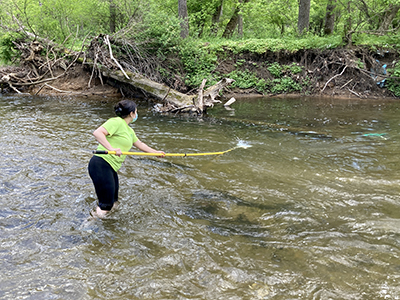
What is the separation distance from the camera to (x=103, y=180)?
155 inches

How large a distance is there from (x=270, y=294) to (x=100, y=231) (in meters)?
2.26

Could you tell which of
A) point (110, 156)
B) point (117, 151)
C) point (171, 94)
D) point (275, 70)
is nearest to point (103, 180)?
point (110, 156)

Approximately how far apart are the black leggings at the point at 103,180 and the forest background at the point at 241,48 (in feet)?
35.8

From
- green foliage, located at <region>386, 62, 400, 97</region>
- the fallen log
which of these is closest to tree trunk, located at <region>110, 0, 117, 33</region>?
the fallen log

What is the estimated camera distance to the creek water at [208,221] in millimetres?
3004

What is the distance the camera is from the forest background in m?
14.7

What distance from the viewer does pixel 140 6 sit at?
14648 millimetres

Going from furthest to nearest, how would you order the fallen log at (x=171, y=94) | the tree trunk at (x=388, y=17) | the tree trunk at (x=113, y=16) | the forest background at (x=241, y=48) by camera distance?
the tree trunk at (x=113, y=16) → the tree trunk at (x=388, y=17) → the forest background at (x=241, y=48) → the fallen log at (x=171, y=94)

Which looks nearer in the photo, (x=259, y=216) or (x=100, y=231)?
(x=100, y=231)

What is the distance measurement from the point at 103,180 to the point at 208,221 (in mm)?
1518

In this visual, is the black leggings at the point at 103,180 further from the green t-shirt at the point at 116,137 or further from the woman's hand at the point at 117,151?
the woman's hand at the point at 117,151

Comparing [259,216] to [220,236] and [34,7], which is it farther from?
[34,7]

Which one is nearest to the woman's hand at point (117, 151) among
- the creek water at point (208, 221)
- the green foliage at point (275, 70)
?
the creek water at point (208, 221)

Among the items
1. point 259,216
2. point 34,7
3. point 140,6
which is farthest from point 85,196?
point 34,7
